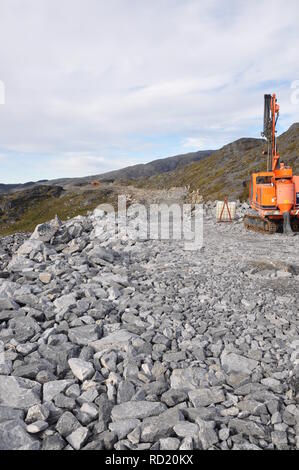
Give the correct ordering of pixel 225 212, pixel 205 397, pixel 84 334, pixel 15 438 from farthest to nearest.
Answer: pixel 225 212, pixel 84 334, pixel 205 397, pixel 15 438

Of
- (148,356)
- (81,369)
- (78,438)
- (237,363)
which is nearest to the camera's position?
(78,438)

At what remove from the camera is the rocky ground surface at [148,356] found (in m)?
4.80

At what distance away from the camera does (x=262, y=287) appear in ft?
35.3

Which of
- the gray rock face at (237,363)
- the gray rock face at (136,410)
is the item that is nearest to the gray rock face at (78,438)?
the gray rock face at (136,410)

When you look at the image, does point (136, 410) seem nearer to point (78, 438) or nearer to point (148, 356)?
point (78, 438)

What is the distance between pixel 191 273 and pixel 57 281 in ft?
15.1

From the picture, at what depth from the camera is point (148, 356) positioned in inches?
264

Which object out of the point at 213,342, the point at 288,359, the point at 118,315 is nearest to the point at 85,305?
the point at 118,315

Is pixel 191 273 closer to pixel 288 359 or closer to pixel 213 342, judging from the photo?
pixel 213 342

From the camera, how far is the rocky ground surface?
189 inches

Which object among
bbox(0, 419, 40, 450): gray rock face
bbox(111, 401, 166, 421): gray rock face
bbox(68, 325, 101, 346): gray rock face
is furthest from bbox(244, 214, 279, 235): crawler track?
bbox(0, 419, 40, 450): gray rock face

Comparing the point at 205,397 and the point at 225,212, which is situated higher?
the point at 225,212

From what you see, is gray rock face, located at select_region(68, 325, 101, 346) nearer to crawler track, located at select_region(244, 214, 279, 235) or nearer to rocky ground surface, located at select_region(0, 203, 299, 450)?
rocky ground surface, located at select_region(0, 203, 299, 450)

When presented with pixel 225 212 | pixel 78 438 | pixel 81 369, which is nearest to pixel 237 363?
pixel 81 369
